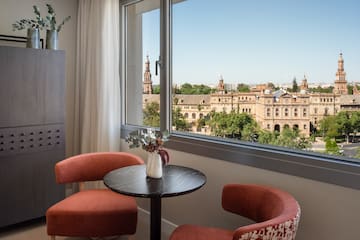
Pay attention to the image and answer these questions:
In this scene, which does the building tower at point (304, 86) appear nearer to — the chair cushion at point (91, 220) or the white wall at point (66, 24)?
the chair cushion at point (91, 220)

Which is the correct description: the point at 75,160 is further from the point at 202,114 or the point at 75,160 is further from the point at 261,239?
the point at 261,239

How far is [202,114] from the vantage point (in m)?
2.79

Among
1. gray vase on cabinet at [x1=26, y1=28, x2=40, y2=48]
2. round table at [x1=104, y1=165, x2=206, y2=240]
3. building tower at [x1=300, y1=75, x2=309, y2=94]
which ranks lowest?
round table at [x1=104, y1=165, x2=206, y2=240]

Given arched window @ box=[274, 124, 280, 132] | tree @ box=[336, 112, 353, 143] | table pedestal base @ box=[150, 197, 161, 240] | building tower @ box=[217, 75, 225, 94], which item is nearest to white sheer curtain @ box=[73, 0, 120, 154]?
building tower @ box=[217, 75, 225, 94]

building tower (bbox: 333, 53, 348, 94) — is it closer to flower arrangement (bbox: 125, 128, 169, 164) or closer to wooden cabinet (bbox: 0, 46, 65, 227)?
flower arrangement (bbox: 125, 128, 169, 164)

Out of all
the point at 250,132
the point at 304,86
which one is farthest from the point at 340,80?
the point at 250,132

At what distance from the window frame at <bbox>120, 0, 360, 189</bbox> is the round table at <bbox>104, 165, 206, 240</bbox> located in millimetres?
321

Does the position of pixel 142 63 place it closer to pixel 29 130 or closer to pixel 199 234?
pixel 29 130

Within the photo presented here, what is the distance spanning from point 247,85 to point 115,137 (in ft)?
5.29

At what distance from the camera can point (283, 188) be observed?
210 centimetres

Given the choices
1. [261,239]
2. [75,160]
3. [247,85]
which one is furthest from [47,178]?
[261,239]

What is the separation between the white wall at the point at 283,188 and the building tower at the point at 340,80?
57cm

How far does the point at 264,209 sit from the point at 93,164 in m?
1.54

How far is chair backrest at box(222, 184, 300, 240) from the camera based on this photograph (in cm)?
150
